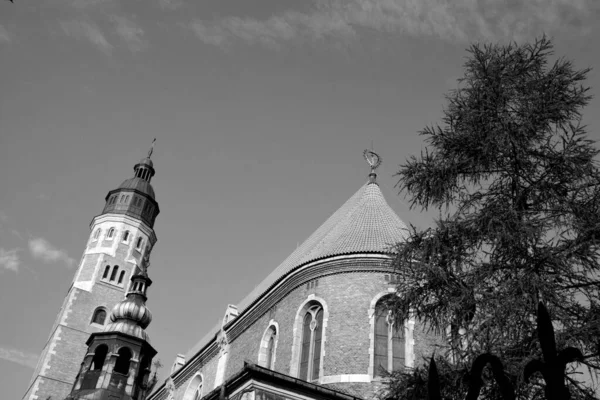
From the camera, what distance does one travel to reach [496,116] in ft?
35.0

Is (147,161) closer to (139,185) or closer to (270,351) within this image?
(139,185)

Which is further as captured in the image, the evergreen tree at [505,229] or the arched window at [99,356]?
the arched window at [99,356]

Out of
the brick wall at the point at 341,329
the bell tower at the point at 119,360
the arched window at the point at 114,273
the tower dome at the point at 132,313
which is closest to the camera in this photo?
the brick wall at the point at 341,329

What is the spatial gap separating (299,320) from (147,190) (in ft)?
89.5

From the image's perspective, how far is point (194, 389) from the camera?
2375 centimetres

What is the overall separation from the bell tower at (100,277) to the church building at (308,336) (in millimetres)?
1672

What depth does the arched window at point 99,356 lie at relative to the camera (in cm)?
2317

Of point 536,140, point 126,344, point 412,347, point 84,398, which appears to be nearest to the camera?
point 536,140

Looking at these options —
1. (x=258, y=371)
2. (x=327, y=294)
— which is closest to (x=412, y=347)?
(x=327, y=294)

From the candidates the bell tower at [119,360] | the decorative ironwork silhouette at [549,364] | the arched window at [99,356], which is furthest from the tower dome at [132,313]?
the decorative ironwork silhouette at [549,364]

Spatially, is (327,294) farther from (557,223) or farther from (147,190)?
(147,190)

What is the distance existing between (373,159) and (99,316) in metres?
22.1

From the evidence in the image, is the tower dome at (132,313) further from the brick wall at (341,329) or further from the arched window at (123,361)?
the brick wall at (341,329)

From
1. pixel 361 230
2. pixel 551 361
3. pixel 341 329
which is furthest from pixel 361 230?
pixel 551 361
